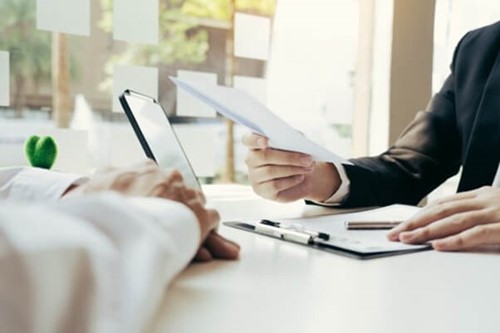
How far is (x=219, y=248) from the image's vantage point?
0.52 m

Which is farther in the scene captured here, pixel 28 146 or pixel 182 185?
pixel 28 146

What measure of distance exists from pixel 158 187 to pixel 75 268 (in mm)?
225

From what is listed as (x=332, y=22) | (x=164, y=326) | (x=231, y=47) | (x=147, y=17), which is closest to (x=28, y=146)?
(x=147, y=17)

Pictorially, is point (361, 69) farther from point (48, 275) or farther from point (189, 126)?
point (48, 275)

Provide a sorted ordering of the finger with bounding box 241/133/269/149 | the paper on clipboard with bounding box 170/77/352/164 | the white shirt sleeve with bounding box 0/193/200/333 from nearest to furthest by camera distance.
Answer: the white shirt sleeve with bounding box 0/193/200/333
the paper on clipboard with bounding box 170/77/352/164
the finger with bounding box 241/133/269/149

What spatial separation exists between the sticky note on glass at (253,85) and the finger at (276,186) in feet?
2.02

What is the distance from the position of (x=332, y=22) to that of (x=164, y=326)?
5.20 feet

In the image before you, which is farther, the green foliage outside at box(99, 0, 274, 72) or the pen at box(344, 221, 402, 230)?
the green foliage outside at box(99, 0, 274, 72)

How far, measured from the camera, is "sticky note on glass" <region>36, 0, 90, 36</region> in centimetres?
116

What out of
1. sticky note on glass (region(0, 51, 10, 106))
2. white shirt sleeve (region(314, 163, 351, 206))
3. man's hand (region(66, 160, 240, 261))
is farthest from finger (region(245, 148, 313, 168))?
sticky note on glass (region(0, 51, 10, 106))

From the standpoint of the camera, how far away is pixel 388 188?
3.61ft

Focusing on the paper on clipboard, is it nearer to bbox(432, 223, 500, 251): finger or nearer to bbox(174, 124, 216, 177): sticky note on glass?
bbox(432, 223, 500, 251): finger

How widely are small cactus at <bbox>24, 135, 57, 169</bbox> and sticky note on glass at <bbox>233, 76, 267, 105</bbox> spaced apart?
0.56 metres

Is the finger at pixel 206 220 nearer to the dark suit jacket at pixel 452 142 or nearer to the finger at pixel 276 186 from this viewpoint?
the finger at pixel 276 186
